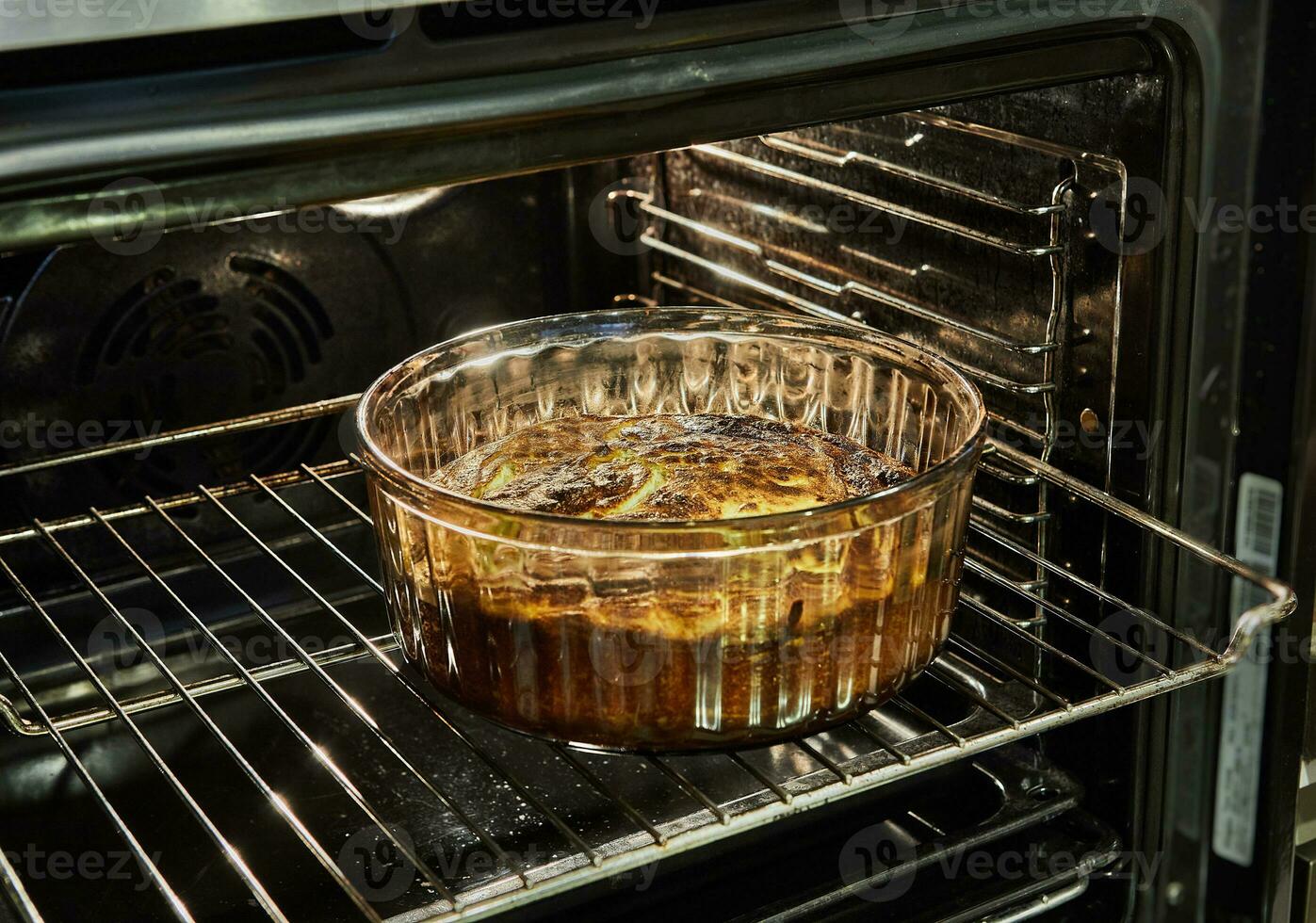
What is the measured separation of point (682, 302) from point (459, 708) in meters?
0.46

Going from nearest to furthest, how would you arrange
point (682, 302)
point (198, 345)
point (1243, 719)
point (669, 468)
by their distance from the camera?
1. point (669, 468)
2. point (1243, 719)
3. point (198, 345)
4. point (682, 302)

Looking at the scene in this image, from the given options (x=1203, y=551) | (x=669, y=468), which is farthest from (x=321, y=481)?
(x=1203, y=551)

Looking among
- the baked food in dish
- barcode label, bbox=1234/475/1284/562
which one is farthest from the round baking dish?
barcode label, bbox=1234/475/1284/562

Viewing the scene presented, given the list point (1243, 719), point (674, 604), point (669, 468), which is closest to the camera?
point (674, 604)

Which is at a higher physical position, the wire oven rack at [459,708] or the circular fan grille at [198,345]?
A: the circular fan grille at [198,345]

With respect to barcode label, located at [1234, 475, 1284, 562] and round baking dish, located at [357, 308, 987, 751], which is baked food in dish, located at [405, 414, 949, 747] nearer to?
round baking dish, located at [357, 308, 987, 751]

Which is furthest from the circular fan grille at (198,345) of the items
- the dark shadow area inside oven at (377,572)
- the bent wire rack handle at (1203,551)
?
the bent wire rack handle at (1203,551)

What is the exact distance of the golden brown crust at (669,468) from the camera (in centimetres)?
86

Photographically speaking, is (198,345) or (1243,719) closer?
(1243,719)

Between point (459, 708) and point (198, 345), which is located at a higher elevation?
point (198, 345)

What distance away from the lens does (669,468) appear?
2.98 feet

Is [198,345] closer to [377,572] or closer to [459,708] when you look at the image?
[377,572]

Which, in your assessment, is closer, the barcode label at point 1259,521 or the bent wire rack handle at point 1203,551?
the bent wire rack handle at point 1203,551

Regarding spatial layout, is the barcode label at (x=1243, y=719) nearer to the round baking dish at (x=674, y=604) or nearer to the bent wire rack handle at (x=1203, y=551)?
the bent wire rack handle at (x=1203, y=551)
